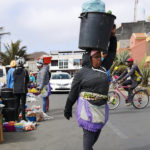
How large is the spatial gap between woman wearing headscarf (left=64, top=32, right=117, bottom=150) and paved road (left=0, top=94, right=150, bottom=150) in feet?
5.78

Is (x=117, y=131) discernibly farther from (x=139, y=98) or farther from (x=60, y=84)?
(x=60, y=84)

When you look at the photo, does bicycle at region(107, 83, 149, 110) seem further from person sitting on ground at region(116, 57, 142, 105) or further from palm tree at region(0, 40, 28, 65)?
palm tree at region(0, 40, 28, 65)

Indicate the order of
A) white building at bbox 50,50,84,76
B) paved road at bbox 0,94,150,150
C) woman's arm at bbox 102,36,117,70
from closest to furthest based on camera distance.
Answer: woman's arm at bbox 102,36,117,70, paved road at bbox 0,94,150,150, white building at bbox 50,50,84,76

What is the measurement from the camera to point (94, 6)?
3590 mm

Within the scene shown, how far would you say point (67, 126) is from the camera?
22.9ft

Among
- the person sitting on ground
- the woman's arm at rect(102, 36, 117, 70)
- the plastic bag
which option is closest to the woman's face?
the woman's arm at rect(102, 36, 117, 70)

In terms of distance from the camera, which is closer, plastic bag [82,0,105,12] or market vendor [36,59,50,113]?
plastic bag [82,0,105,12]

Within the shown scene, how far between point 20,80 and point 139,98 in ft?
15.5

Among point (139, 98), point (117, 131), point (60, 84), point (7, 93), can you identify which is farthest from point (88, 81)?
point (60, 84)

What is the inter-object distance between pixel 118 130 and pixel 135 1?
210 feet

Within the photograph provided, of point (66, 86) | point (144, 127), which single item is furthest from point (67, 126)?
point (66, 86)

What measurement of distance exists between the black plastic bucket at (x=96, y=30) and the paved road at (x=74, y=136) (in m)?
2.23

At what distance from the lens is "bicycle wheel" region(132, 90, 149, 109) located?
32.1 ft

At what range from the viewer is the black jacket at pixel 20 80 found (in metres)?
7.06
